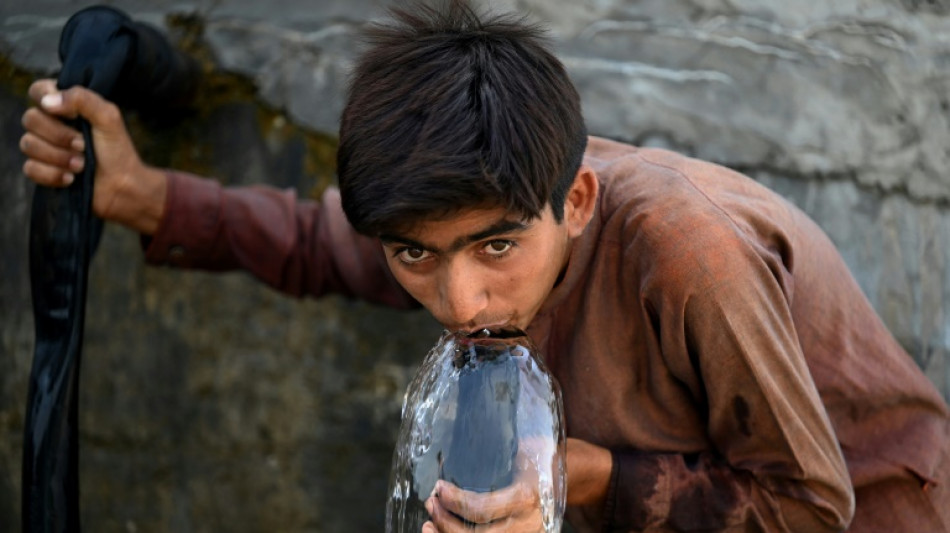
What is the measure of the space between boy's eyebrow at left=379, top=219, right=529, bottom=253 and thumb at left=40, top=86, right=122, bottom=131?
65cm

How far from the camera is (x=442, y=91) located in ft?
4.71

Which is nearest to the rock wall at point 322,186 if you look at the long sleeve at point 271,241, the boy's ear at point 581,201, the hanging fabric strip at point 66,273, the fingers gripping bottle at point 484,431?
the long sleeve at point 271,241

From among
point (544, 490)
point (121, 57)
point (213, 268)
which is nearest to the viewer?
point (544, 490)

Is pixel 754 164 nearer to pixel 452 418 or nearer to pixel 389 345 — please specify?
pixel 389 345

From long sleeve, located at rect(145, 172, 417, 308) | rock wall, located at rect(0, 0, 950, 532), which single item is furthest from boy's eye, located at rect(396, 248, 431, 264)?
rock wall, located at rect(0, 0, 950, 532)

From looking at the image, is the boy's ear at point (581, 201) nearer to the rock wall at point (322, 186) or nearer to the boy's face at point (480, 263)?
the boy's face at point (480, 263)

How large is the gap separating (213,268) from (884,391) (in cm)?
116

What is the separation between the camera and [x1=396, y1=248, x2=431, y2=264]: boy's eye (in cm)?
148

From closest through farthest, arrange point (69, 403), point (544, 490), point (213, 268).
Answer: point (544, 490)
point (69, 403)
point (213, 268)

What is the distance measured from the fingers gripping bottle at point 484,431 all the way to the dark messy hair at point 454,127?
177 mm

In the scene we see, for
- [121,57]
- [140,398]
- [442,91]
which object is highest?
[442,91]

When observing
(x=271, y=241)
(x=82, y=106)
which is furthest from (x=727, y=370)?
(x=82, y=106)

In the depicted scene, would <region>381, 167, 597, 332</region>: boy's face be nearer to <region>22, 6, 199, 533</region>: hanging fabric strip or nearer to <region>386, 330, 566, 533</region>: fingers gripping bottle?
<region>386, 330, 566, 533</region>: fingers gripping bottle

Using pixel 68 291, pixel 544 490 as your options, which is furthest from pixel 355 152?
pixel 68 291
